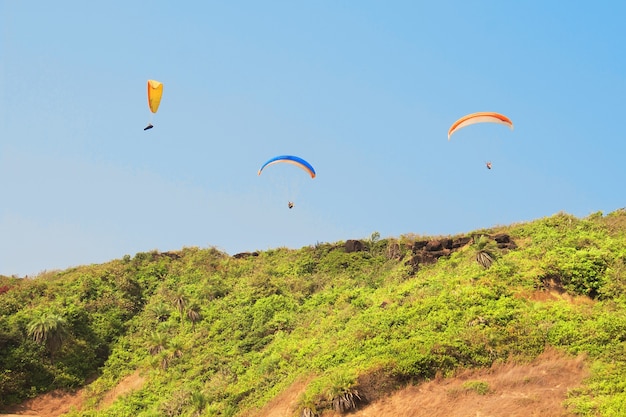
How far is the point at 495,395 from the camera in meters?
26.9

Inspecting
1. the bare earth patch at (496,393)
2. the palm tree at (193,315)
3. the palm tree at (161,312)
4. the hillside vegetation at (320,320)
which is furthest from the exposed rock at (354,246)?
the bare earth patch at (496,393)

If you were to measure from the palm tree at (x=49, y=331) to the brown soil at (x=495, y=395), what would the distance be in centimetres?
2258

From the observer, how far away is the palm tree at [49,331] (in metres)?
45.5

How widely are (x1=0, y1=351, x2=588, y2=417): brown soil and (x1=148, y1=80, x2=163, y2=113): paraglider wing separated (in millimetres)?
21424

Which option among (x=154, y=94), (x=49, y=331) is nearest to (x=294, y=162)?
(x=154, y=94)

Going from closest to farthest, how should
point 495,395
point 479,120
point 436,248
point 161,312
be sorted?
point 495,395
point 479,120
point 161,312
point 436,248

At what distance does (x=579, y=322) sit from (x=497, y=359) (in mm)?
4890

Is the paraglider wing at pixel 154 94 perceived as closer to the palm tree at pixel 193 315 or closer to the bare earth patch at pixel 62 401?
the palm tree at pixel 193 315

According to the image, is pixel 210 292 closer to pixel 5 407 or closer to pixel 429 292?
pixel 5 407

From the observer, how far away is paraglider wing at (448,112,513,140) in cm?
4062

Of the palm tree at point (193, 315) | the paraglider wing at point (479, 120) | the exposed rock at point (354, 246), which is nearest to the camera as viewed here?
the paraglider wing at point (479, 120)

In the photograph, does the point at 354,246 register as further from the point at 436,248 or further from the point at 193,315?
the point at 193,315

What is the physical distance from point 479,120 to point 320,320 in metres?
16.9

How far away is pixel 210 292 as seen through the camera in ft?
179
